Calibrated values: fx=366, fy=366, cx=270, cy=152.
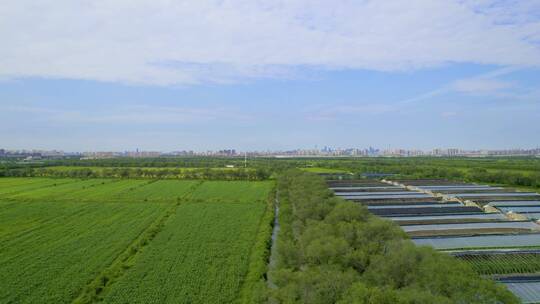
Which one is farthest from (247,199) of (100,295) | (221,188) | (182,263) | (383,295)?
(383,295)

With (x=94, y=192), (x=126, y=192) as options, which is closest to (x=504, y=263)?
(x=126, y=192)

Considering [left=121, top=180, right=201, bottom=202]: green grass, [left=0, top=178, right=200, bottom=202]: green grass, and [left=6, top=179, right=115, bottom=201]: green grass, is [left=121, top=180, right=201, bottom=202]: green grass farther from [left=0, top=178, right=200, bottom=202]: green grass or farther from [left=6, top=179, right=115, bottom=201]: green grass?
[left=6, top=179, right=115, bottom=201]: green grass

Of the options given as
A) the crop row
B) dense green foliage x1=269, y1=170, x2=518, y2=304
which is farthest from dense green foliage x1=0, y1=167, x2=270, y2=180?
dense green foliage x1=269, y1=170, x2=518, y2=304

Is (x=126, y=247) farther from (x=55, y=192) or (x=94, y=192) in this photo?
(x=55, y=192)

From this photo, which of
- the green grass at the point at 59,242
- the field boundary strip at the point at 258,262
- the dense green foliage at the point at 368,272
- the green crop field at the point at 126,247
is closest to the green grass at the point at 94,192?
the green crop field at the point at 126,247

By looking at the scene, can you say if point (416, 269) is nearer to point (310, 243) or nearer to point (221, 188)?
point (310, 243)

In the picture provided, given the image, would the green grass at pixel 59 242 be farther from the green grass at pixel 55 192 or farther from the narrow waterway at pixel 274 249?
the narrow waterway at pixel 274 249
